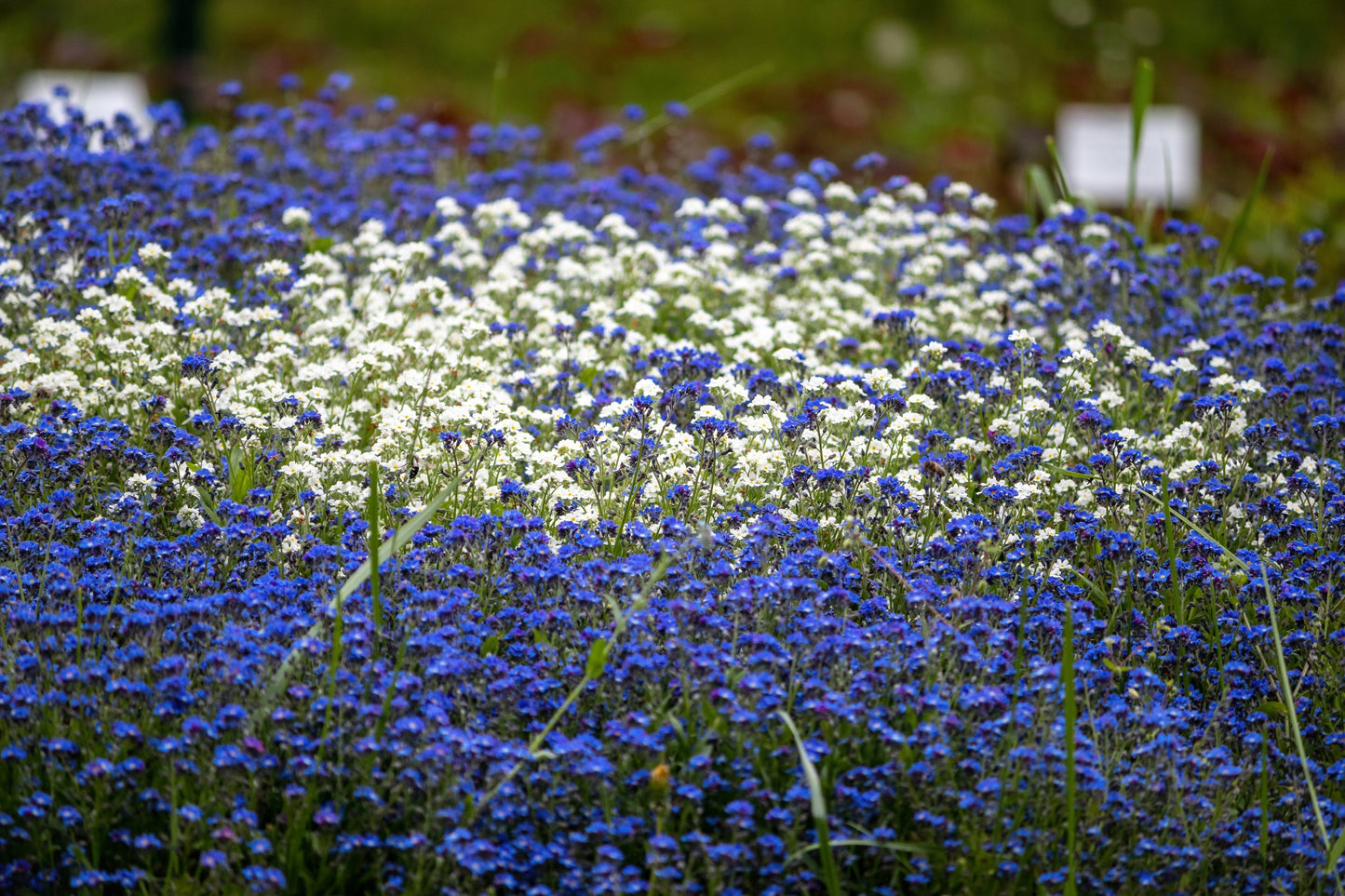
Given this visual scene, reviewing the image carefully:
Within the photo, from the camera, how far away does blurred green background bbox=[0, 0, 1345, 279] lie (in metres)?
13.4

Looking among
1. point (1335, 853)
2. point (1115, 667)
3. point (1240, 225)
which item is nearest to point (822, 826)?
point (1115, 667)

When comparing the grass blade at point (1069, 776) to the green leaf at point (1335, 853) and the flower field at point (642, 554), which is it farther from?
the green leaf at point (1335, 853)

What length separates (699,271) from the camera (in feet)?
18.6

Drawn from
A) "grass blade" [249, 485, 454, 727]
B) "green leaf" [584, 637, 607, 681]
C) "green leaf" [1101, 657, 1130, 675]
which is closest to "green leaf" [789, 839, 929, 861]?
"green leaf" [584, 637, 607, 681]

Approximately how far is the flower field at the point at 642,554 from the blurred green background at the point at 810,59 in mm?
7244

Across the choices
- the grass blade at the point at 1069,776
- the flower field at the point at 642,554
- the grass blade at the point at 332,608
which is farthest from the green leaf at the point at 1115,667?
the grass blade at the point at 332,608

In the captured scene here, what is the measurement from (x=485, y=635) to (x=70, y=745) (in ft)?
3.21

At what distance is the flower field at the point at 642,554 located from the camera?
116 inches

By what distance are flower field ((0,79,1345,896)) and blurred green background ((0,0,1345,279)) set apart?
23.8 ft

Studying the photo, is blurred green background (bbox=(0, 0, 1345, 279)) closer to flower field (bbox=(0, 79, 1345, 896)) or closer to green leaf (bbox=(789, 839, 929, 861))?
flower field (bbox=(0, 79, 1345, 896))

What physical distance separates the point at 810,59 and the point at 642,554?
1210 cm

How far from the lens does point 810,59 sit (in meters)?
14.7

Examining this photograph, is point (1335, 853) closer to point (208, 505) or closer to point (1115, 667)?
point (1115, 667)

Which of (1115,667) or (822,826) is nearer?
(822,826)
